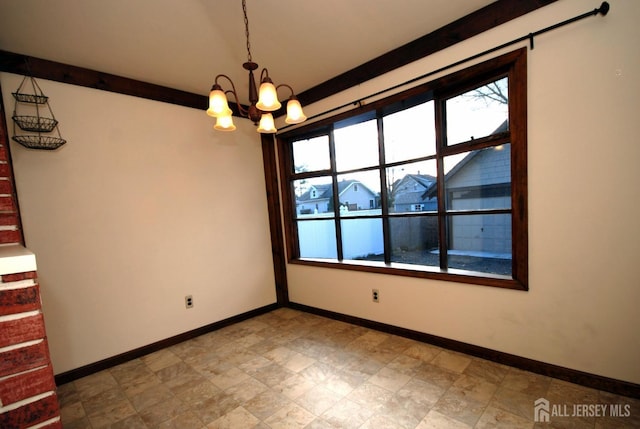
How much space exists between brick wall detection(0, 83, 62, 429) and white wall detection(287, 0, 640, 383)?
2.59 metres

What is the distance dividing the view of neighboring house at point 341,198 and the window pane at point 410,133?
1.51 ft

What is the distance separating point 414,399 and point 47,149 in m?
3.44

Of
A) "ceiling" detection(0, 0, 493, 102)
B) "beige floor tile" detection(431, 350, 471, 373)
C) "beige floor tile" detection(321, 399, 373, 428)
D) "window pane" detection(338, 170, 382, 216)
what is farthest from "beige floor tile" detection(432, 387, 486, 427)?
"ceiling" detection(0, 0, 493, 102)

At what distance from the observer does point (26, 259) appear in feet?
2.87

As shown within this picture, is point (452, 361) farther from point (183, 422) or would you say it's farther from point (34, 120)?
point (34, 120)

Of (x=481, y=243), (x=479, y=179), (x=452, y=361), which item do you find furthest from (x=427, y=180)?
(x=452, y=361)

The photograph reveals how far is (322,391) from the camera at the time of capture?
200 cm

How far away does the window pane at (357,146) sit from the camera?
292 cm

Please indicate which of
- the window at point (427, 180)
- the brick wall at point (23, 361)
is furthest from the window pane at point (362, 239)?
the brick wall at point (23, 361)

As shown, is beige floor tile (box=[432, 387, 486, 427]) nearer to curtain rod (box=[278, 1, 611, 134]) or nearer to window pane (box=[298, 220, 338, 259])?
window pane (box=[298, 220, 338, 259])

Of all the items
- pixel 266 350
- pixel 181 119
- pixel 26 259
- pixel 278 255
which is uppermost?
pixel 181 119

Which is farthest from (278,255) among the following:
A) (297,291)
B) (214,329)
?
(214,329)

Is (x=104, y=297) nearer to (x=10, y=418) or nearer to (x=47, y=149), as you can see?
(x=47, y=149)

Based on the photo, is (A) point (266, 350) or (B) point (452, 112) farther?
(A) point (266, 350)
